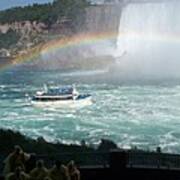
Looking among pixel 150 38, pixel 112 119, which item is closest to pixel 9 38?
pixel 150 38

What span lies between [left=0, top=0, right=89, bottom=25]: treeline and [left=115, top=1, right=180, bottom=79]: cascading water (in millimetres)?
41445

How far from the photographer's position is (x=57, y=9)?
124 m

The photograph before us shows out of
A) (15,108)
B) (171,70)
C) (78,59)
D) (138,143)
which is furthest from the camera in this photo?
(78,59)

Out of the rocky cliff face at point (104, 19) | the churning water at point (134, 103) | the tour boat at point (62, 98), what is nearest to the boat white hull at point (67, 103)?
the tour boat at point (62, 98)

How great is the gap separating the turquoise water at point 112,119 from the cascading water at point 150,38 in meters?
23.3

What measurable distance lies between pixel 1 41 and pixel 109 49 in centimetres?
4092

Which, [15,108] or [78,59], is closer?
[15,108]

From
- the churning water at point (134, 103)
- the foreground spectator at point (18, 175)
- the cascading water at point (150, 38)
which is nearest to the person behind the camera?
the foreground spectator at point (18, 175)

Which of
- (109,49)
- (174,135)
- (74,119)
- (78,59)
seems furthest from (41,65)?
(174,135)

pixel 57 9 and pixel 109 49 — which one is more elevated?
pixel 57 9

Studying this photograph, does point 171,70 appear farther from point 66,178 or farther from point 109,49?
point 66,178

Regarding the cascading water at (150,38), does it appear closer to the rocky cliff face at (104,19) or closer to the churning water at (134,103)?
the churning water at (134,103)

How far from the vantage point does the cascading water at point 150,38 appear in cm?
6888

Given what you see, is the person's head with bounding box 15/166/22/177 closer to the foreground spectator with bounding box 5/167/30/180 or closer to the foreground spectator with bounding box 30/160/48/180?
the foreground spectator with bounding box 5/167/30/180
